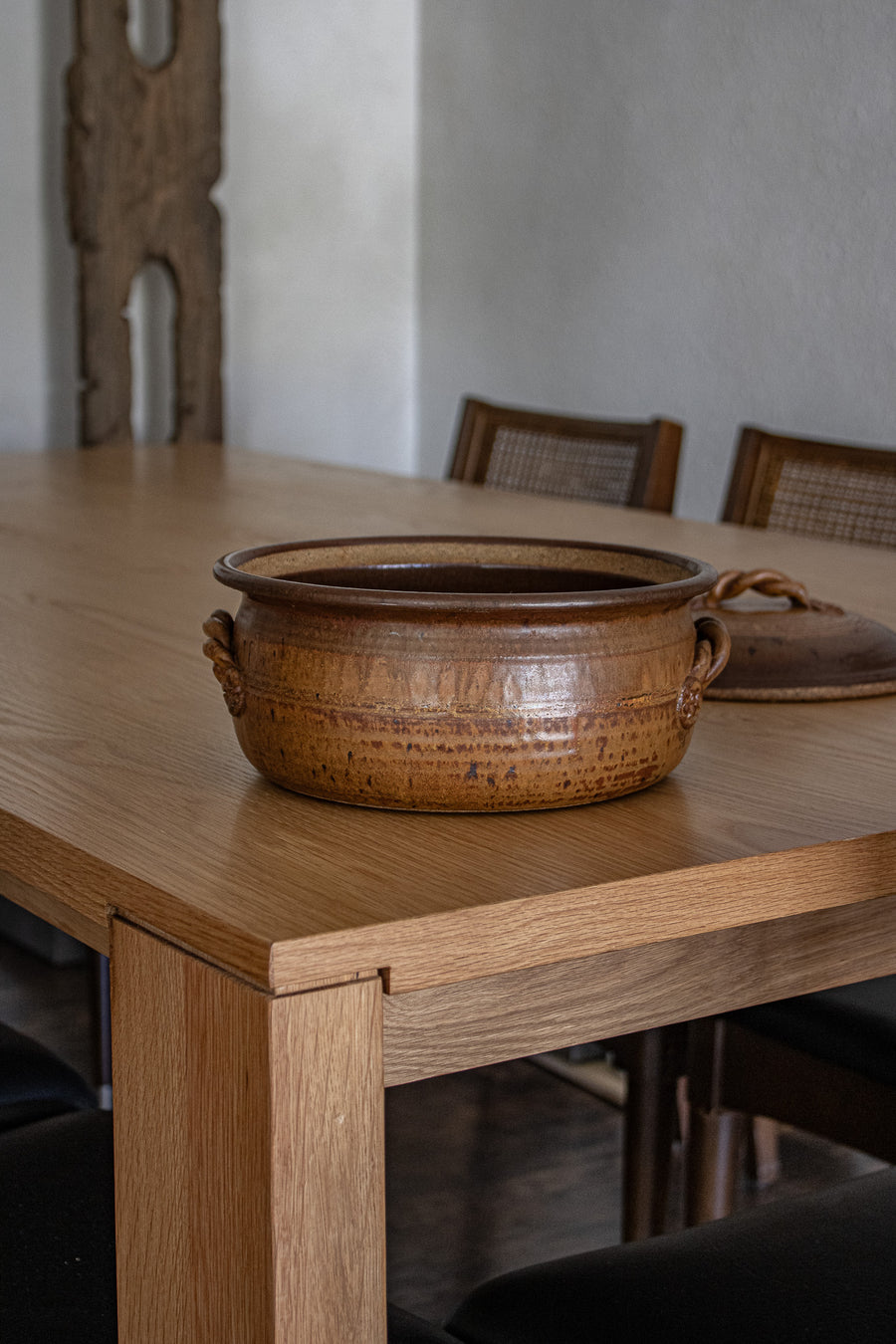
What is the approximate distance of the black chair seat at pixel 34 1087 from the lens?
97cm

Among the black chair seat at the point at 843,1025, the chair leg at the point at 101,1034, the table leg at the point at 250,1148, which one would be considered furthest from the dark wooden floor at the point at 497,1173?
the table leg at the point at 250,1148

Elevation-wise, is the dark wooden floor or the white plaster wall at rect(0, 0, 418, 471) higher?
the white plaster wall at rect(0, 0, 418, 471)

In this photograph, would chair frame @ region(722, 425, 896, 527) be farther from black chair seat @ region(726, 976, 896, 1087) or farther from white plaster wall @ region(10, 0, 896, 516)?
white plaster wall @ region(10, 0, 896, 516)

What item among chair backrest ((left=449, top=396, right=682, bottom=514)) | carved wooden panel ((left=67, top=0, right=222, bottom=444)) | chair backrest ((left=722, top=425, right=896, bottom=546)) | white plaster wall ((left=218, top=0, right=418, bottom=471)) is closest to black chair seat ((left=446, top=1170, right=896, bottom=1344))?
chair backrest ((left=722, top=425, right=896, bottom=546))

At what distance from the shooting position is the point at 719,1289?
0.72 m

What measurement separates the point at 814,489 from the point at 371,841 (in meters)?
1.33

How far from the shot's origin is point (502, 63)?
12.4ft

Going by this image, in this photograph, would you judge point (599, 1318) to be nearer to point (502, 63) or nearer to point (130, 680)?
point (130, 680)

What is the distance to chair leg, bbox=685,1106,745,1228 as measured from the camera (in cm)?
126

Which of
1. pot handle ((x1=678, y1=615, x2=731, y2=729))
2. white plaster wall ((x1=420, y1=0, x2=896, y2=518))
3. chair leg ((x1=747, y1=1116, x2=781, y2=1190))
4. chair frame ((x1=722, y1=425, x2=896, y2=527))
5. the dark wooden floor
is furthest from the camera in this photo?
white plaster wall ((x1=420, y1=0, x2=896, y2=518))

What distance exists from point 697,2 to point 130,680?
2830mm

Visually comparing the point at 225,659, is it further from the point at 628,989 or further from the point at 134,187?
the point at 134,187

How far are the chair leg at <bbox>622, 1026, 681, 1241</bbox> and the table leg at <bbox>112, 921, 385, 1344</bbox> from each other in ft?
2.50

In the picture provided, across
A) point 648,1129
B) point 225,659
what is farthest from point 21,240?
point 225,659
